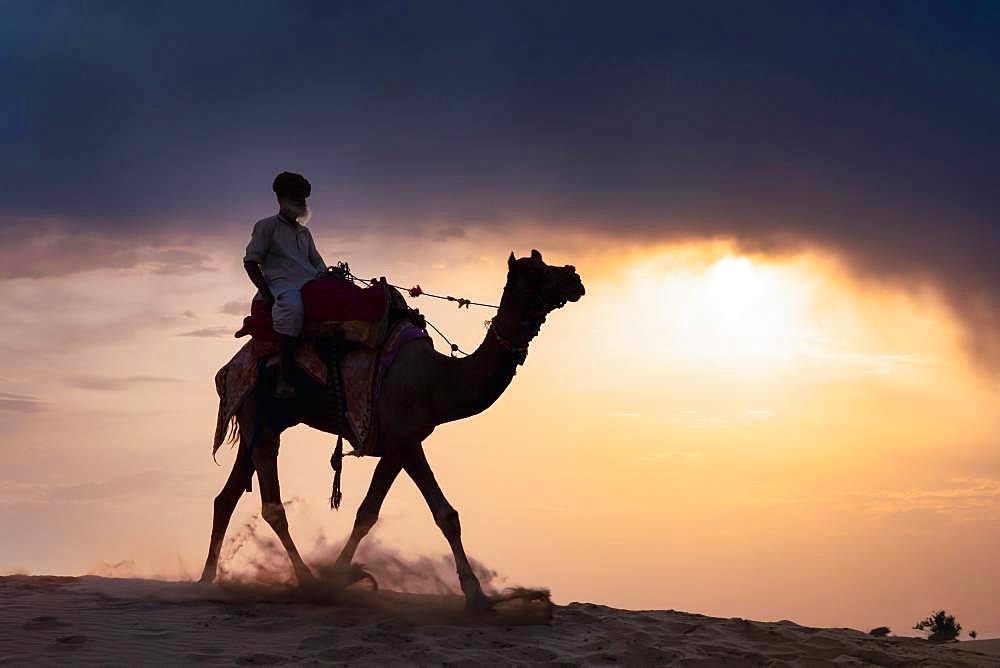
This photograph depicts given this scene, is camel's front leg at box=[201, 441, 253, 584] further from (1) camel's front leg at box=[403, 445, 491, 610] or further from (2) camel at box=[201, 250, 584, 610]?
(1) camel's front leg at box=[403, 445, 491, 610]

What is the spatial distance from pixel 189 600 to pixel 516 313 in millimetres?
3851

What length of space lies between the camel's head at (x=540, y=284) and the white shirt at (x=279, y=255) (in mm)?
2379

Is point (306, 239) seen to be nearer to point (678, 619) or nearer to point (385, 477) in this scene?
point (385, 477)

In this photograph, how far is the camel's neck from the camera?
9.28 meters

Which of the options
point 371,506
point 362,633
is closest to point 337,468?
point 371,506

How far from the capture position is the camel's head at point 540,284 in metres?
8.99

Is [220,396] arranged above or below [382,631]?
above

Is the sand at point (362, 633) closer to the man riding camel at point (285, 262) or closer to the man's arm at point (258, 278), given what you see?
the man riding camel at point (285, 262)

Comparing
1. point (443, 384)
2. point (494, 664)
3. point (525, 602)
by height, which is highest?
point (443, 384)

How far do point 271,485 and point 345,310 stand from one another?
1.87 m

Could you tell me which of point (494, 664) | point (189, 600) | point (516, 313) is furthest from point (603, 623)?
point (189, 600)

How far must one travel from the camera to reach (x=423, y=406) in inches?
379

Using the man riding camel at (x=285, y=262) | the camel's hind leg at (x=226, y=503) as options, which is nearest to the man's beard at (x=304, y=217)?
the man riding camel at (x=285, y=262)

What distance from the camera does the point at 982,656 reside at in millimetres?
10492
